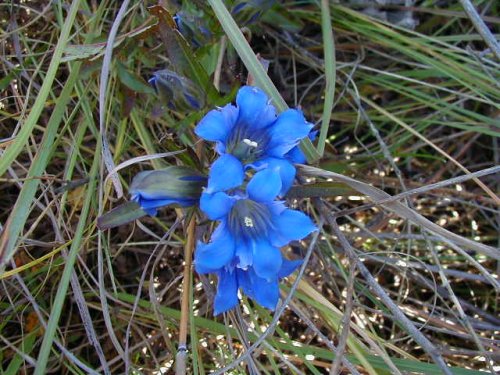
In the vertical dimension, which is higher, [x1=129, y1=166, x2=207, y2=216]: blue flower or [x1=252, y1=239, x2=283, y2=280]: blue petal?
[x1=129, y1=166, x2=207, y2=216]: blue flower

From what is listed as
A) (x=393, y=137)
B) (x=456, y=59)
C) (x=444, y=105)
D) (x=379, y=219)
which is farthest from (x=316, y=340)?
(x=456, y=59)

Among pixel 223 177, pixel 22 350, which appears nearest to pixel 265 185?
pixel 223 177

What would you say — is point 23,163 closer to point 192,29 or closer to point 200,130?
point 192,29

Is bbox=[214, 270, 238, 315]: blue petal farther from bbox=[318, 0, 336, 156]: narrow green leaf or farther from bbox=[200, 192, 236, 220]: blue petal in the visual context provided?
bbox=[318, 0, 336, 156]: narrow green leaf

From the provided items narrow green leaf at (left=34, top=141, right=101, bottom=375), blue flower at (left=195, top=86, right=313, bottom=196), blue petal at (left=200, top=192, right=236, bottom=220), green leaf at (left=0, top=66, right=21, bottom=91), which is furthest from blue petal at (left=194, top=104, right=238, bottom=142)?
green leaf at (left=0, top=66, right=21, bottom=91)

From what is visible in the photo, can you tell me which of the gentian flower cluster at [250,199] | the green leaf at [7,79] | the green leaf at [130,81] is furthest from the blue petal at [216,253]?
the green leaf at [7,79]

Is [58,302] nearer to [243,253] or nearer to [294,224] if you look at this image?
[243,253]
